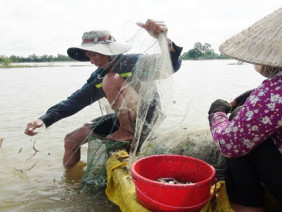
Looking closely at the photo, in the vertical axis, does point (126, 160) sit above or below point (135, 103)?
below

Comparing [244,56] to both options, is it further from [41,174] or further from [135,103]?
[41,174]

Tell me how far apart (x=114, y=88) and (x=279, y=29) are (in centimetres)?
167

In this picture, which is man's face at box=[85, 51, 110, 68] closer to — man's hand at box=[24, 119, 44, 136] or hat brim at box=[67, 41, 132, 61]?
hat brim at box=[67, 41, 132, 61]

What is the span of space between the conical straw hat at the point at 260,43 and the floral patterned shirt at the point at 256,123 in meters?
0.10

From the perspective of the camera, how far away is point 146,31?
106 inches

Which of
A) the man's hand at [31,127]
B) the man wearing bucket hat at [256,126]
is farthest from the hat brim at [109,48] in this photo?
the man wearing bucket hat at [256,126]

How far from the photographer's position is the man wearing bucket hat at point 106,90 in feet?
9.52

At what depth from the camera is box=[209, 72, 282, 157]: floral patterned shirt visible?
147cm

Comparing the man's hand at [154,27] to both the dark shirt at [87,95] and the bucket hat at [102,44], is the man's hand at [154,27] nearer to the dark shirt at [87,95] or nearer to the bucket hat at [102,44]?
the bucket hat at [102,44]

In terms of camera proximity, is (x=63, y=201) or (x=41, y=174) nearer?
(x=63, y=201)

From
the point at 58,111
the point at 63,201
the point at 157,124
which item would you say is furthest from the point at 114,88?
the point at 63,201

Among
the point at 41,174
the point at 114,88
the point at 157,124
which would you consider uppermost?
the point at 114,88

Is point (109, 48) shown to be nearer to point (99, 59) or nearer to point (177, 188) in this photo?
point (99, 59)

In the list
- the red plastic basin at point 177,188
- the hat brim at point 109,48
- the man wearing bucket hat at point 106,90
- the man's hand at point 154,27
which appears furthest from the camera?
the hat brim at point 109,48
